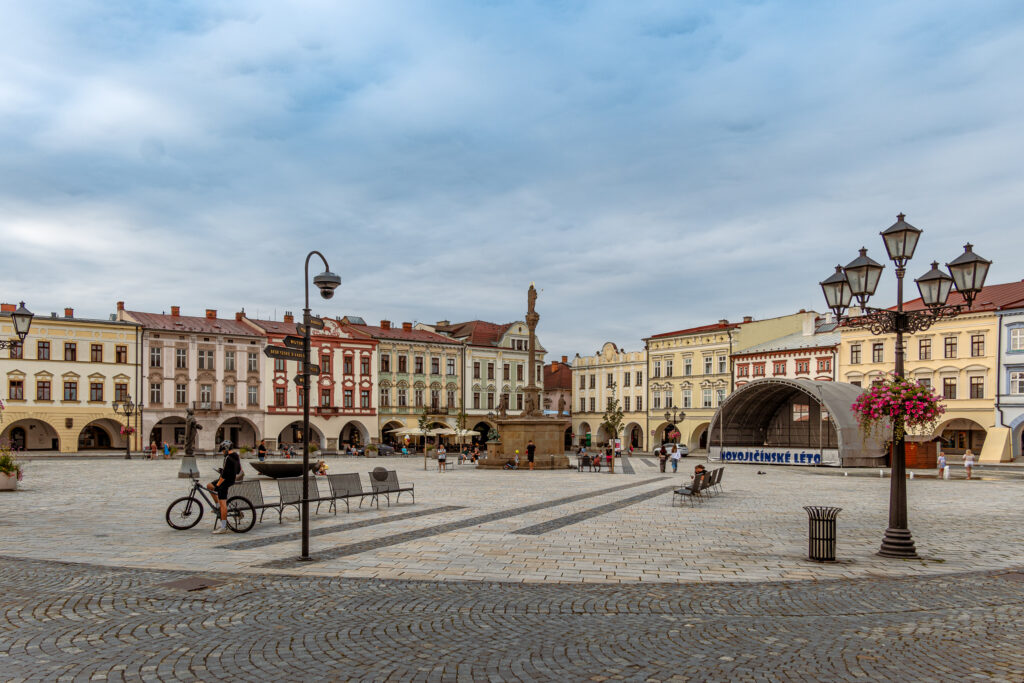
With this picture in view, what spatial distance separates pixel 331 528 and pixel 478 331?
61.9 m

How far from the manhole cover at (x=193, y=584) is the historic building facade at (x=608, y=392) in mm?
63506

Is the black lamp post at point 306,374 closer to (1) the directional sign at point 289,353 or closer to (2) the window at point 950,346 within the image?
(1) the directional sign at point 289,353

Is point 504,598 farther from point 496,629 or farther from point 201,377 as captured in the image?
point 201,377

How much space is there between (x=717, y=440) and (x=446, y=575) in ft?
140

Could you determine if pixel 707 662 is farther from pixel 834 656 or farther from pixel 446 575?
pixel 446 575

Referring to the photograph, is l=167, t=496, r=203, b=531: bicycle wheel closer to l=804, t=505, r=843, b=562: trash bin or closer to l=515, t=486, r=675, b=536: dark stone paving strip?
l=515, t=486, r=675, b=536: dark stone paving strip

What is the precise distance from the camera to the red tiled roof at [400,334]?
68.6m

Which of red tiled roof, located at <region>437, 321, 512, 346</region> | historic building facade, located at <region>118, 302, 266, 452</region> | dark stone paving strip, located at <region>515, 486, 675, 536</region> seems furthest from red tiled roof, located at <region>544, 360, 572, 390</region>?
dark stone paving strip, located at <region>515, 486, 675, 536</region>

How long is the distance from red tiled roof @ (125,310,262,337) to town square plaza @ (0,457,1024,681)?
147 ft

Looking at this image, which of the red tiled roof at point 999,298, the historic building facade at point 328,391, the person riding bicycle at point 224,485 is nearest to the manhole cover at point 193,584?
the person riding bicycle at point 224,485

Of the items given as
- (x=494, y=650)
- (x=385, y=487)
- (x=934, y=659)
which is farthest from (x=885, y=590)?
(x=385, y=487)

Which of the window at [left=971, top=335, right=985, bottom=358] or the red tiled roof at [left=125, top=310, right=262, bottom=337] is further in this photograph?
the red tiled roof at [left=125, top=310, right=262, bottom=337]

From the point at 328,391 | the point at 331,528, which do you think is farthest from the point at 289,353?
the point at 328,391

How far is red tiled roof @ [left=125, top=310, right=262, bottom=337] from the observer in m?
59.6
